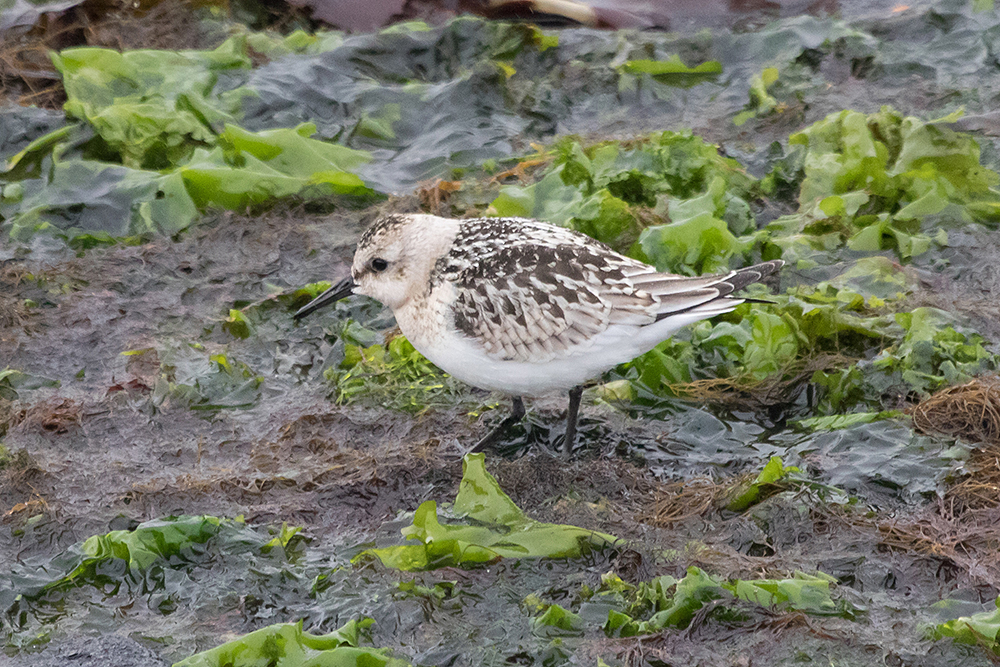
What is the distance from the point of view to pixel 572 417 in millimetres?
5375

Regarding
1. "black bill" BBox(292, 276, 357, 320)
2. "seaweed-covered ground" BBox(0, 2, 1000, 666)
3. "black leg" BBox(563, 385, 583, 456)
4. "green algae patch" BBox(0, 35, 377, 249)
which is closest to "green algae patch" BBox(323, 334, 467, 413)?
"seaweed-covered ground" BBox(0, 2, 1000, 666)

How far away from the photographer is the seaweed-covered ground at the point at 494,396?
436 centimetres

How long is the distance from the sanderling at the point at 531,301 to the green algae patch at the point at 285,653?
58.7 inches

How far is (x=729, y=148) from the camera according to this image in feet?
26.2

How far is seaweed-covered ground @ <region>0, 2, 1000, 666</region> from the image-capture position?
4363mm

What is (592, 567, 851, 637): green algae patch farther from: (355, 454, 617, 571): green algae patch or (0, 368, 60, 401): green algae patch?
(0, 368, 60, 401): green algae patch

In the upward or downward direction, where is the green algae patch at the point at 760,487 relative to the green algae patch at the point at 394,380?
upward

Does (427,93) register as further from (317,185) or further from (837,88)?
(837,88)

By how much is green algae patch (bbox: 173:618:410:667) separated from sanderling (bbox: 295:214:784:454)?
1491 millimetres

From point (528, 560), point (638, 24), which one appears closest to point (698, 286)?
point (528, 560)

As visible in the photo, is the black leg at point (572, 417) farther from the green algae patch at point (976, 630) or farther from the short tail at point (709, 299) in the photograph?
the green algae patch at point (976, 630)

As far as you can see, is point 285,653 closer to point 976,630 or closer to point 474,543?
point 474,543

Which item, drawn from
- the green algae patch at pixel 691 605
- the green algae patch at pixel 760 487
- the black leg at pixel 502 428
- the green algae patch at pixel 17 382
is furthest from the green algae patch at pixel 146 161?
the green algae patch at pixel 691 605

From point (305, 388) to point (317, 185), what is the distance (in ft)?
6.33
